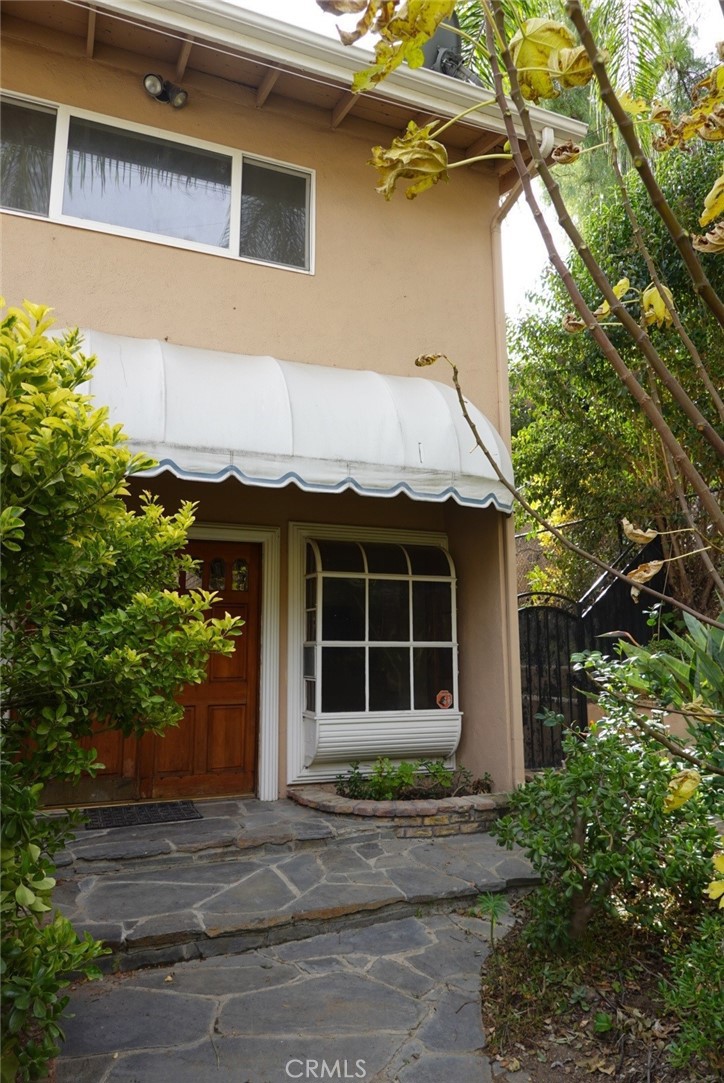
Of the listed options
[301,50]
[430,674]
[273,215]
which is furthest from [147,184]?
[430,674]

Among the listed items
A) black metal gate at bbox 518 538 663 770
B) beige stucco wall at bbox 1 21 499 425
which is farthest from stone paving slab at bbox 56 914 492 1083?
beige stucco wall at bbox 1 21 499 425

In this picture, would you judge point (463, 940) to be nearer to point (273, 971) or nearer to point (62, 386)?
point (273, 971)

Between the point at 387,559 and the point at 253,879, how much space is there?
3386 millimetres

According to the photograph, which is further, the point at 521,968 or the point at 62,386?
the point at 521,968

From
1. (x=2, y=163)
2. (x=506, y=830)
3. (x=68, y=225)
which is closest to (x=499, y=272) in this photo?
(x=68, y=225)

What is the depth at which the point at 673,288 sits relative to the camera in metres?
8.57

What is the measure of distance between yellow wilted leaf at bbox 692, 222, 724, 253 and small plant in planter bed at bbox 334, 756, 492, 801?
6.00 metres

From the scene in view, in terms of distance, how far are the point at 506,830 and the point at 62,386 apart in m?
3.11

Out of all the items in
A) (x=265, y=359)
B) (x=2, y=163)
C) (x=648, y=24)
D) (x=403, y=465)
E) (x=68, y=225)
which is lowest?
(x=403, y=465)

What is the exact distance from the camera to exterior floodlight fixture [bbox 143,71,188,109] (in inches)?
240

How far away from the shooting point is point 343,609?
706 centimetres

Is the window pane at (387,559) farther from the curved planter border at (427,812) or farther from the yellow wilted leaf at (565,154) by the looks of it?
the yellow wilted leaf at (565,154)

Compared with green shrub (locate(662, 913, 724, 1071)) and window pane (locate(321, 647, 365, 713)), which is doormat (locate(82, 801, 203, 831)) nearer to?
window pane (locate(321, 647, 365, 713))

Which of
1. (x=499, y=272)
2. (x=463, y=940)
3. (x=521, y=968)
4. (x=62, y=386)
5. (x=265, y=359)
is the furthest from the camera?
(x=499, y=272)
